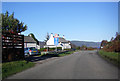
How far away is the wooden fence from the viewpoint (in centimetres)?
1310

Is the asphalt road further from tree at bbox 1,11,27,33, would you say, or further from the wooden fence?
tree at bbox 1,11,27,33

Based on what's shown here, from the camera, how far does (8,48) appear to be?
524 inches

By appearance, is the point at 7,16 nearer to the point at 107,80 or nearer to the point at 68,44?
the point at 107,80

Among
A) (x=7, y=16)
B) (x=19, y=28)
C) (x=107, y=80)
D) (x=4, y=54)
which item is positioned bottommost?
(x=107, y=80)

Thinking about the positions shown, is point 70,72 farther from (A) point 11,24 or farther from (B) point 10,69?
(A) point 11,24

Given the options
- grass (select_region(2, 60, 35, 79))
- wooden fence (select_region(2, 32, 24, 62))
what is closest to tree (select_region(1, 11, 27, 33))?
wooden fence (select_region(2, 32, 24, 62))

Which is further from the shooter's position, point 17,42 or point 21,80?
point 17,42

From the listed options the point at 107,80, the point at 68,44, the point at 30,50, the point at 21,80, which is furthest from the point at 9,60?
the point at 68,44

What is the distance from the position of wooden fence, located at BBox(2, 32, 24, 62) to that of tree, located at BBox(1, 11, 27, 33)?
11302 millimetres

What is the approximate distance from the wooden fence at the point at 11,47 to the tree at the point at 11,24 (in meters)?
11.3

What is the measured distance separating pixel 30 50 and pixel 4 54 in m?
12.5

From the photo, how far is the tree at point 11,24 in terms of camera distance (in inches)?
1008

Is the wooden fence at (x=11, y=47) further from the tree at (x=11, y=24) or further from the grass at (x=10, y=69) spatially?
the tree at (x=11, y=24)

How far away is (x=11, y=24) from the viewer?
86.1ft
